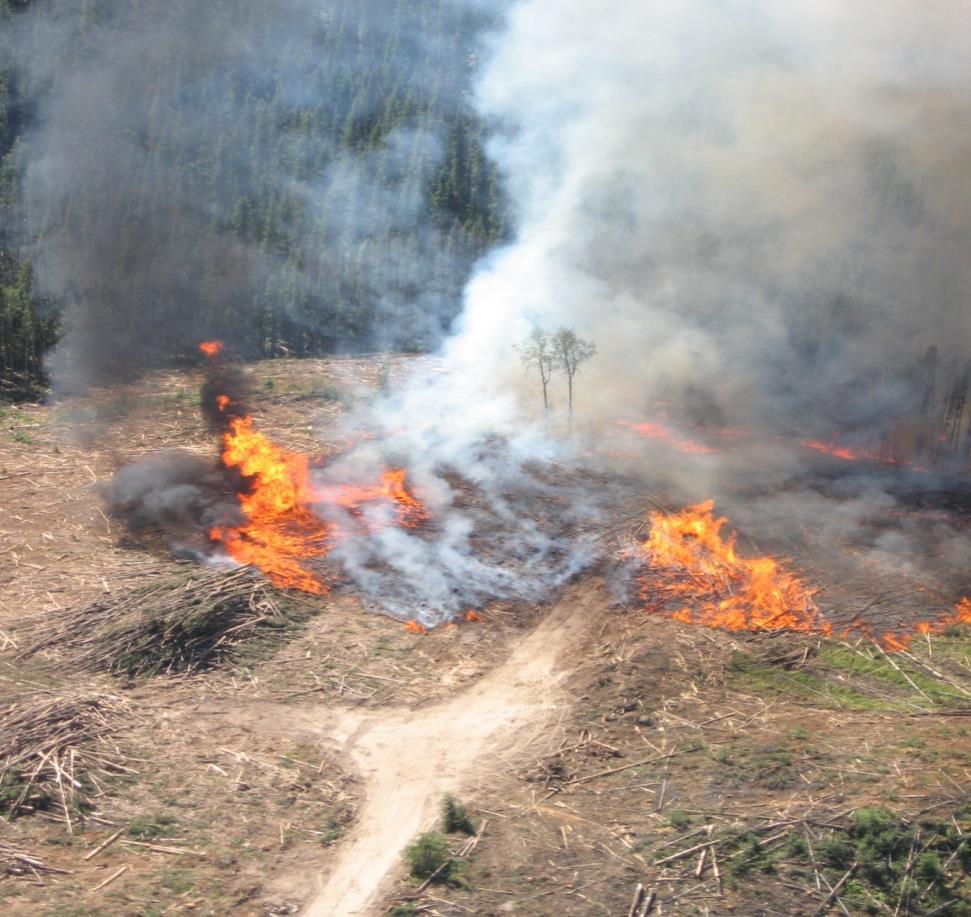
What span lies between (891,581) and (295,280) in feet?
89.9

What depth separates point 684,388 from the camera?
94.5ft

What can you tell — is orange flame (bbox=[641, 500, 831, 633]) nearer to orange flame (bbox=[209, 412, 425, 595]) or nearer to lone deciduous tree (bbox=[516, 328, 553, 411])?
orange flame (bbox=[209, 412, 425, 595])

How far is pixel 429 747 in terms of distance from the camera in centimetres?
1385

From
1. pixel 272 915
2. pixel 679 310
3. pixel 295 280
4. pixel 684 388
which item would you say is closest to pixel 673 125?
pixel 679 310

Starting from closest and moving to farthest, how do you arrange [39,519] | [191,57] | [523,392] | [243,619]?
[243,619], [39,519], [523,392], [191,57]

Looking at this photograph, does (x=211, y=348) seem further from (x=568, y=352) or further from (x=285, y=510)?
(x=285, y=510)

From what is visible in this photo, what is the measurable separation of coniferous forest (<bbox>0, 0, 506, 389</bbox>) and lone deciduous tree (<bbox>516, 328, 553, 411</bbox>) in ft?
25.6

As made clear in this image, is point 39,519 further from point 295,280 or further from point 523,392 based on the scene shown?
point 295,280

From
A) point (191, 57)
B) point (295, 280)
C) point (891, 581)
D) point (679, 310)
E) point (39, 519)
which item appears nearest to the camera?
point (891, 581)

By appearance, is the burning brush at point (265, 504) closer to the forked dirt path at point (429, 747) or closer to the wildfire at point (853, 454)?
the forked dirt path at point (429, 747)

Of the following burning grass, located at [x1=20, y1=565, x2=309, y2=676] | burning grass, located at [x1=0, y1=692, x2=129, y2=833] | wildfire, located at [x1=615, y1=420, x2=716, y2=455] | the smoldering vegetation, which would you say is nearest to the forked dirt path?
the smoldering vegetation

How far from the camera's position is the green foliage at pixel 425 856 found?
11156 millimetres

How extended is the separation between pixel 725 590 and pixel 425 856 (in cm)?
898

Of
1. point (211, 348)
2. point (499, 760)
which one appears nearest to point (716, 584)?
point (499, 760)
